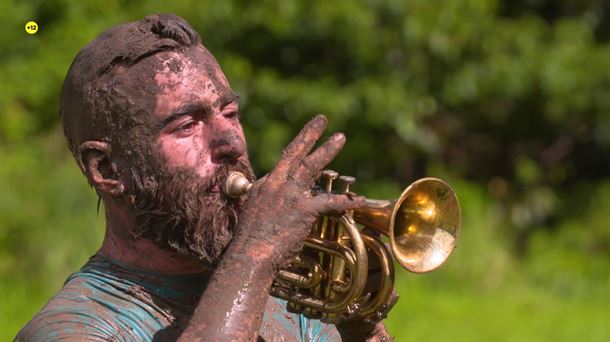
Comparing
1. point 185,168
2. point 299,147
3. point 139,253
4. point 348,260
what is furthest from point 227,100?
point 348,260

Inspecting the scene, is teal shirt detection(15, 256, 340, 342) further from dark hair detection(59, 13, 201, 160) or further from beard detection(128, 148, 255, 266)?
dark hair detection(59, 13, 201, 160)

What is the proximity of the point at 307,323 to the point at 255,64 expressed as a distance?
9.76m

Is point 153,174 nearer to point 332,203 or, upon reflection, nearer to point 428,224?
point 332,203

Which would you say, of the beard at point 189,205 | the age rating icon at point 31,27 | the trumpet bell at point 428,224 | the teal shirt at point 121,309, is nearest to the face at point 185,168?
the beard at point 189,205

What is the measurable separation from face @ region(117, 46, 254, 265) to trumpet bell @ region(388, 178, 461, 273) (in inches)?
20.9

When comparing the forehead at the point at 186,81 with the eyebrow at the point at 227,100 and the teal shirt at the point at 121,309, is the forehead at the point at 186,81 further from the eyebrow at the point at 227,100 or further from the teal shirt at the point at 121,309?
the teal shirt at the point at 121,309

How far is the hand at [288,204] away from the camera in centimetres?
352

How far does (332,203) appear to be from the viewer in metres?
3.55

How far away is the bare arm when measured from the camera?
3451 millimetres

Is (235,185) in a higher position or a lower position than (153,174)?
higher

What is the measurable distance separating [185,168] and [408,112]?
974 centimetres

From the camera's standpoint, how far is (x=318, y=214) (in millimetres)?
3551

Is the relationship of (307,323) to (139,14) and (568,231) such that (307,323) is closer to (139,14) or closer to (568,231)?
(139,14)

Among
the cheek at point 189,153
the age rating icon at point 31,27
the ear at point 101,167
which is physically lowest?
the ear at point 101,167
